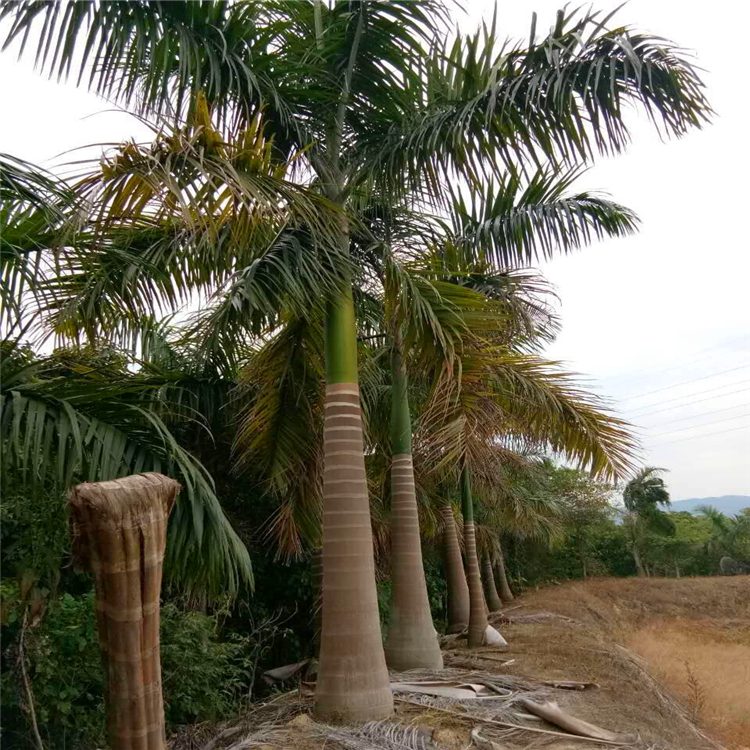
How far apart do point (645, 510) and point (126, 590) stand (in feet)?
109

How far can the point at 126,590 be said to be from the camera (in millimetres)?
2412

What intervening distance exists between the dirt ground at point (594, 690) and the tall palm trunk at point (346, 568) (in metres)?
0.35

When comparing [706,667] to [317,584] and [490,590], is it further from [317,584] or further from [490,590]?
[490,590]

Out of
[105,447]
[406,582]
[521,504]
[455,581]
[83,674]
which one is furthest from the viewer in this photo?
[521,504]

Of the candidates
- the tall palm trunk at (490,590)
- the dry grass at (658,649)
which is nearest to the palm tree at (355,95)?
the dry grass at (658,649)

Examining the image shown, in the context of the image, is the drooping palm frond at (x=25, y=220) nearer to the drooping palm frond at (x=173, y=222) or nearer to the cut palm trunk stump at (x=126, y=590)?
the drooping palm frond at (x=173, y=222)

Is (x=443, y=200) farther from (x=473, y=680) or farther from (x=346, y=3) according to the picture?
(x=473, y=680)

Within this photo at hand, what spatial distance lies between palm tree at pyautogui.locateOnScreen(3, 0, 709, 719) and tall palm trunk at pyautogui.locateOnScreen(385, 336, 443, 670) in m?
1.97

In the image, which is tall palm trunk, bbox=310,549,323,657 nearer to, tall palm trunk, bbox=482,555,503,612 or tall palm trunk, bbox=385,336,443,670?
tall palm trunk, bbox=385,336,443,670

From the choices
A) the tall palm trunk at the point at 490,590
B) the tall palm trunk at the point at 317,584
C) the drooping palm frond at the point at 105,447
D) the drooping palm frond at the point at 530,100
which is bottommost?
the tall palm trunk at the point at 490,590

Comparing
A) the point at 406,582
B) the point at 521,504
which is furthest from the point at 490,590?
the point at 406,582

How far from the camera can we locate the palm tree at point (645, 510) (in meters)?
31.8

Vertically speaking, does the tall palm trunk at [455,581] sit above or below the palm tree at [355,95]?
below

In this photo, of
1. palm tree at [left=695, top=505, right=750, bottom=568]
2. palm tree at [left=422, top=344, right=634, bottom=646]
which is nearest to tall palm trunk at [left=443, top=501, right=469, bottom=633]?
palm tree at [left=422, top=344, right=634, bottom=646]
